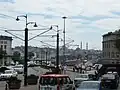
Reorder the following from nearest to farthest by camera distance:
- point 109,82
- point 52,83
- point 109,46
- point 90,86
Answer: point 52,83
point 90,86
point 109,82
point 109,46

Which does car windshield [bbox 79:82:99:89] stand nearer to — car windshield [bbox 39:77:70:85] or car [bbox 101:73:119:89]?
car windshield [bbox 39:77:70:85]

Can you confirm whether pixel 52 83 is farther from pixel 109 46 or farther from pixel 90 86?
pixel 109 46

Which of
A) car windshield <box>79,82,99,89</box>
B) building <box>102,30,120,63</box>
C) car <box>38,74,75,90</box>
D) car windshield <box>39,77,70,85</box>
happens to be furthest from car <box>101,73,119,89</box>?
building <box>102,30,120,63</box>

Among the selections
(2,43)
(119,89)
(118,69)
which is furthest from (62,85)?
(2,43)

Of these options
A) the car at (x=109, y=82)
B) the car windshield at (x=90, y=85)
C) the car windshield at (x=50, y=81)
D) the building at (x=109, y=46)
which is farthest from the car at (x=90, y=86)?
the building at (x=109, y=46)

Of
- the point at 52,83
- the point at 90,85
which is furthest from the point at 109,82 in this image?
the point at 52,83

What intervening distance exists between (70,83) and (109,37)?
365ft

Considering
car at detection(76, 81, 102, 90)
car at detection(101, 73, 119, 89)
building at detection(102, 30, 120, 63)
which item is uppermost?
building at detection(102, 30, 120, 63)

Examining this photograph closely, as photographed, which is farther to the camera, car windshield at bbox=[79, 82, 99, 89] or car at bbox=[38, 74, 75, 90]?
car windshield at bbox=[79, 82, 99, 89]

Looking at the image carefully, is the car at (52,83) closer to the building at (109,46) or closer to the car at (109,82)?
the car at (109,82)

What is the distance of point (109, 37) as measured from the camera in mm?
136375

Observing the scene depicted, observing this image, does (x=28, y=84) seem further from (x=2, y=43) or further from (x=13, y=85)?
(x=2, y=43)

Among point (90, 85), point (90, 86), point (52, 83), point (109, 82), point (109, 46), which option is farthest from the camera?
point (109, 46)

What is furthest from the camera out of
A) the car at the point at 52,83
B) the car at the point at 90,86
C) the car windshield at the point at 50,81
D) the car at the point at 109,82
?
the car at the point at 109,82
